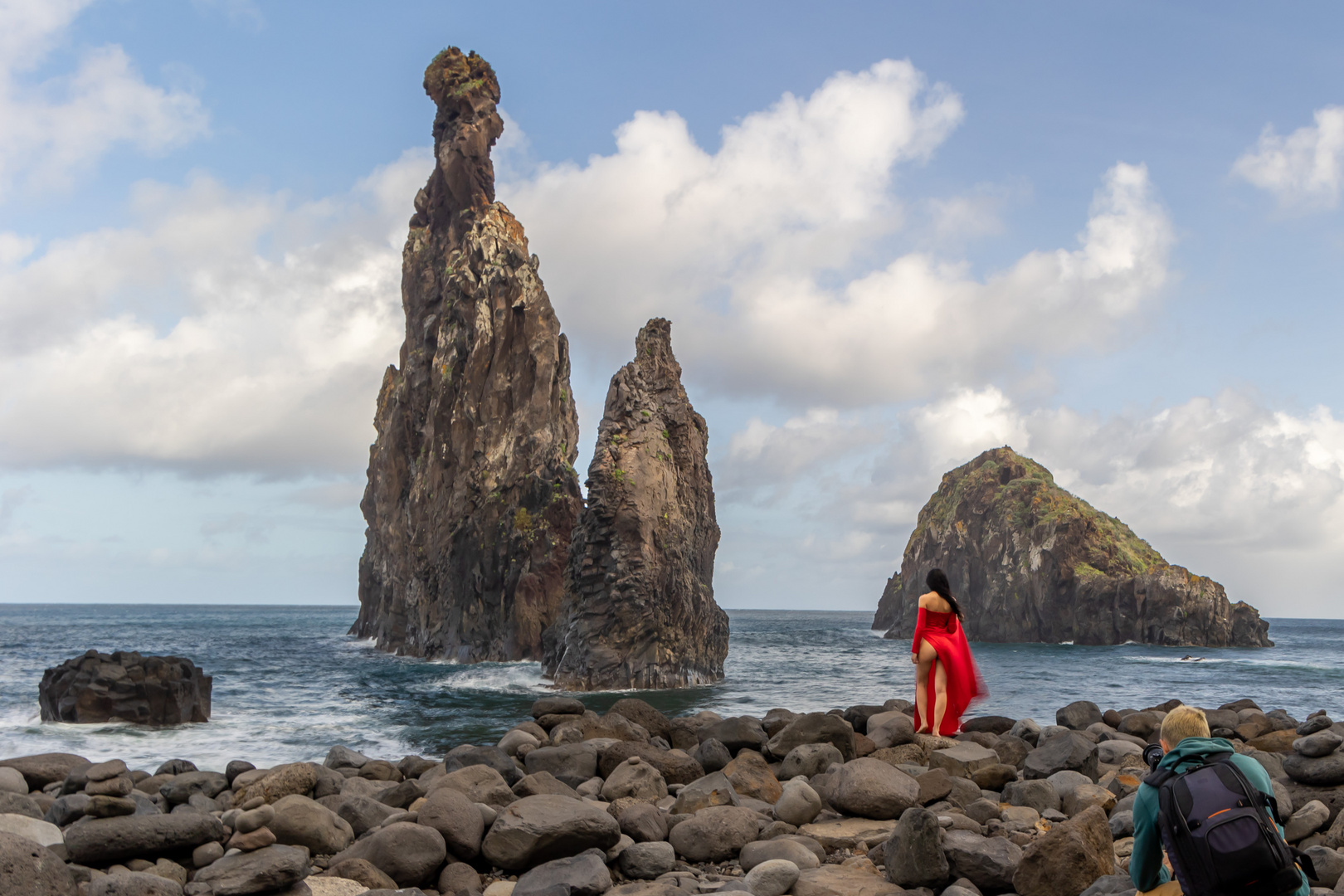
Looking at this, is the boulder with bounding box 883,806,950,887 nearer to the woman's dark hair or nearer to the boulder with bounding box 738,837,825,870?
the boulder with bounding box 738,837,825,870

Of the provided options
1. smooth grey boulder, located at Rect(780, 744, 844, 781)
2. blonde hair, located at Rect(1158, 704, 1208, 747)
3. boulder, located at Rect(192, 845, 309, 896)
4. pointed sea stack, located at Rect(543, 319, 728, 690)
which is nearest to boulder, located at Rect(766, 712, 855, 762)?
smooth grey boulder, located at Rect(780, 744, 844, 781)

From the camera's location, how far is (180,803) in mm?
10117

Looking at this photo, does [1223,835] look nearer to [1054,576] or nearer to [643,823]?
[643,823]

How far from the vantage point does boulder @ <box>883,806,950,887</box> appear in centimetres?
662

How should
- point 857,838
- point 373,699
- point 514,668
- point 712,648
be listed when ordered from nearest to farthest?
point 857,838, point 373,699, point 712,648, point 514,668

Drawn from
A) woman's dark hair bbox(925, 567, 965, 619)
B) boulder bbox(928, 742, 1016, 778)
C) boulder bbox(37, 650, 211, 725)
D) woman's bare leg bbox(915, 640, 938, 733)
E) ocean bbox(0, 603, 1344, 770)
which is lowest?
ocean bbox(0, 603, 1344, 770)

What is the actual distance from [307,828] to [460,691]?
26.6 meters

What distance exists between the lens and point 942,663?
11117 mm

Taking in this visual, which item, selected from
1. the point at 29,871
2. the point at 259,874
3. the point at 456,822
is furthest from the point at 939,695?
the point at 29,871

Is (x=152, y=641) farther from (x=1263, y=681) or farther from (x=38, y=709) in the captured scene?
(x=1263, y=681)

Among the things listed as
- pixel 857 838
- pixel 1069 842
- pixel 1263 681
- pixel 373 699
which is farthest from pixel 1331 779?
pixel 1263 681

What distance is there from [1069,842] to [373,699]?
86.7 ft

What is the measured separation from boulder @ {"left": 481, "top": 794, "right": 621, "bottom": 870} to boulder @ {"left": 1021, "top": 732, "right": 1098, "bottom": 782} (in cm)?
543

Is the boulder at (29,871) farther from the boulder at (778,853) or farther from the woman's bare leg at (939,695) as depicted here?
the woman's bare leg at (939,695)
